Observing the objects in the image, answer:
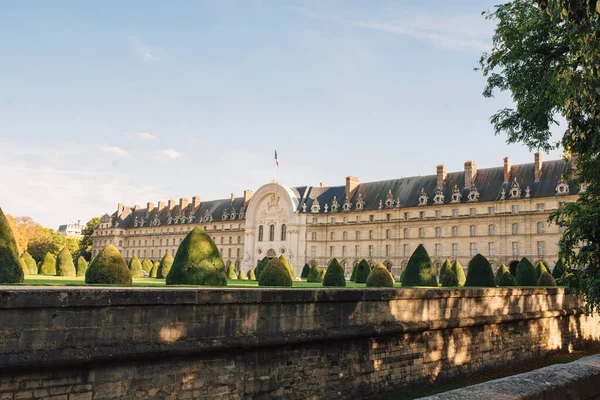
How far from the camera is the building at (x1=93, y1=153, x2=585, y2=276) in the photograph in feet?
167

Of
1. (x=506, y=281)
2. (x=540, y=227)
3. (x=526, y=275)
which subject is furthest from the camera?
(x=540, y=227)

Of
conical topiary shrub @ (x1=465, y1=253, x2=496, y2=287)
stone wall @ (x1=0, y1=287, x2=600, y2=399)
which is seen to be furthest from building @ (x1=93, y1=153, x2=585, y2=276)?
stone wall @ (x1=0, y1=287, x2=600, y2=399)

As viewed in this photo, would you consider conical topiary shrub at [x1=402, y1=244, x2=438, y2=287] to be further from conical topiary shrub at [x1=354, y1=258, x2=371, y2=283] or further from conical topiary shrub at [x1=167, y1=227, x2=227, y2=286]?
conical topiary shrub at [x1=167, y1=227, x2=227, y2=286]

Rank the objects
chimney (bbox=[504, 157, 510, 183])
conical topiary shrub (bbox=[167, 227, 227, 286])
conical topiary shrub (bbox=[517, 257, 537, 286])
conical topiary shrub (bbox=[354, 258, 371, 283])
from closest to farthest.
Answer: conical topiary shrub (bbox=[167, 227, 227, 286]), conical topiary shrub (bbox=[517, 257, 537, 286]), conical topiary shrub (bbox=[354, 258, 371, 283]), chimney (bbox=[504, 157, 510, 183])

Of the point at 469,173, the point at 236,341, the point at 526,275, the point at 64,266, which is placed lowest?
the point at 236,341

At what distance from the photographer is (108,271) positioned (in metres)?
15.6

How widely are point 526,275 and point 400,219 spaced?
1149 inches

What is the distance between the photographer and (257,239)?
72.6 metres

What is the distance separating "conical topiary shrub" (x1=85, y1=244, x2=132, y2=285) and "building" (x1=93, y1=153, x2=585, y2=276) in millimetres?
41960

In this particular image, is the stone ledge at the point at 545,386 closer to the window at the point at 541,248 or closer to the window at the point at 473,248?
the window at the point at 541,248

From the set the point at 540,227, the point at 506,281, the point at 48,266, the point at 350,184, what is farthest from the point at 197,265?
the point at 350,184

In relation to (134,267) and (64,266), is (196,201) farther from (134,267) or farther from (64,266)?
(64,266)

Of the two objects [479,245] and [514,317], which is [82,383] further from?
[479,245]

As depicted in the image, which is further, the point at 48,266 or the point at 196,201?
the point at 196,201
